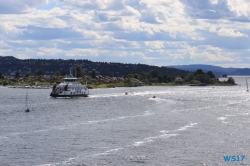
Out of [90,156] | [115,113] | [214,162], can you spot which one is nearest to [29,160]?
[90,156]

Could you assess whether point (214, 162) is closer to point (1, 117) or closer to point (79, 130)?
point (79, 130)

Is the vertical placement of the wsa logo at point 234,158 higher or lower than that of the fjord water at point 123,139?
lower

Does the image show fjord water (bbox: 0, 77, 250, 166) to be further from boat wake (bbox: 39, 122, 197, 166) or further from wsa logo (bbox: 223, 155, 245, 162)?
wsa logo (bbox: 223, 155, 245, 162)

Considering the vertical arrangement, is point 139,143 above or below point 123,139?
below

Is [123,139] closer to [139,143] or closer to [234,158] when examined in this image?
[139,143]

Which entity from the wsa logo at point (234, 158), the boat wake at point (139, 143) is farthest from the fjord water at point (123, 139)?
the wsa logo at point (234, 158)

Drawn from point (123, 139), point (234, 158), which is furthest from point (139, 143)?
point (234, 158)

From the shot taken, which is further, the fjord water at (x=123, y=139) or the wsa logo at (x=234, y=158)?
the fjord water at (x=123, y=139)

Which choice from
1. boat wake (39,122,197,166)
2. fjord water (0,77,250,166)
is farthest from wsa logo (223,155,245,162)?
boat wake (39,122,197,166)

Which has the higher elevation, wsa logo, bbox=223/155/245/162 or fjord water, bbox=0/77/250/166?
fjord water, bbox=0/77/250/166

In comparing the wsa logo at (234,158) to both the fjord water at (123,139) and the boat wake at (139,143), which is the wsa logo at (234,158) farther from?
the boat wake at (139,143)

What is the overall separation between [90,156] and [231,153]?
20426mm

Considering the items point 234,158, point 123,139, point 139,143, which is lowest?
point 234,158

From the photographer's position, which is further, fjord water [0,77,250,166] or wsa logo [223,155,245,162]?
fjord water [0,77,250,166]
